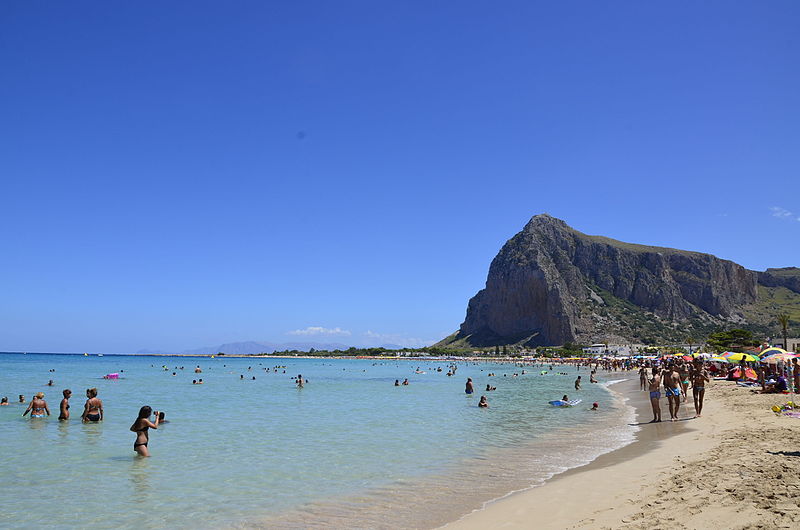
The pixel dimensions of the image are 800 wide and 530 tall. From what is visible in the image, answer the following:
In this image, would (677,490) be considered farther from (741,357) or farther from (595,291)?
(595,291)

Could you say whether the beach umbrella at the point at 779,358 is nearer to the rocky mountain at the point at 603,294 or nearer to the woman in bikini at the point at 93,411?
the woman in bikini at the point at 93,411

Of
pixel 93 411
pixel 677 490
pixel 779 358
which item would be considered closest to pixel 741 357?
pixel 779 358

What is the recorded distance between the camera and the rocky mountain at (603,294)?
524ft

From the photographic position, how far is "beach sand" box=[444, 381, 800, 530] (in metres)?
6.17

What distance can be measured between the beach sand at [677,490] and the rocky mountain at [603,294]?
149509 mm

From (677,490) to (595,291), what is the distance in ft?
587

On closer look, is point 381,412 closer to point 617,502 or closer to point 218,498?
point 218,498

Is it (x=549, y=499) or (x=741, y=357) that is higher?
(x=741, y=357)

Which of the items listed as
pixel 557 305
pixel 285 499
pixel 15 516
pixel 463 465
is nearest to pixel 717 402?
pixel 463 465

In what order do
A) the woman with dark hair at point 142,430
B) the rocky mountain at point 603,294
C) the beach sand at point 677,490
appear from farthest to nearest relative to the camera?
the rocky mountain at point 603,294
the woman with dark hair at point 142,430
the beach sand at point 677,490

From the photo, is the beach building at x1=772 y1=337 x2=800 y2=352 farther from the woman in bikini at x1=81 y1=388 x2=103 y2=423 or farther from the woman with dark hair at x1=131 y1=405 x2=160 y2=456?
the woman with dark hair at x1=131 y1=405 x2=160 y2=456

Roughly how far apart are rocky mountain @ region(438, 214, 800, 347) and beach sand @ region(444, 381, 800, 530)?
491ft

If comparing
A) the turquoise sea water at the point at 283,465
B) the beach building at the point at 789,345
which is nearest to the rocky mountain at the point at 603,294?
the beach building at the point at 789,345

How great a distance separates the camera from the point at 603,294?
176 m
